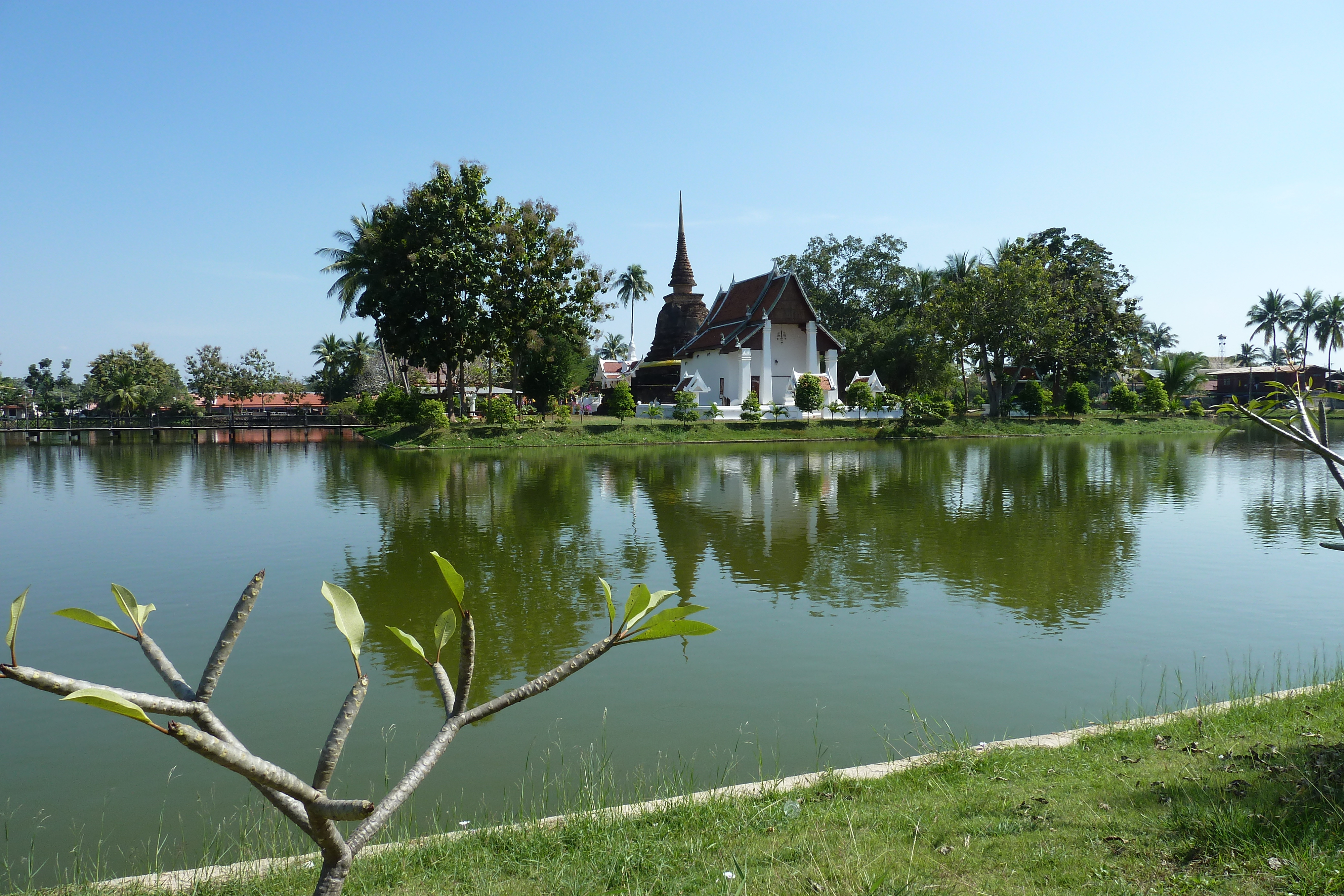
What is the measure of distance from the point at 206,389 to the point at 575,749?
7208 cm

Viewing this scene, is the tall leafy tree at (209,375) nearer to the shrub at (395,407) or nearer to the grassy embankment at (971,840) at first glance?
the shrub at (395,407)

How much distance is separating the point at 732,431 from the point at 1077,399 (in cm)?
2269

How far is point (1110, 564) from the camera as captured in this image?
441 inches

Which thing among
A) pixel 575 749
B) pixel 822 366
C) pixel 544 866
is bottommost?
pixel 575 749

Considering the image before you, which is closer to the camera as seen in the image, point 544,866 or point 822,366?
point 544,866

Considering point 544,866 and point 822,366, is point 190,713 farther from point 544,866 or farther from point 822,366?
point 822,366

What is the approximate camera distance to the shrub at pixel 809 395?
1772 inches

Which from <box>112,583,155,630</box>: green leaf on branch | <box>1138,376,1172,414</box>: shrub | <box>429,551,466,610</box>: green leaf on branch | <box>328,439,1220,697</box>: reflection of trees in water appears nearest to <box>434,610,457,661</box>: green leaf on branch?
<box>429,551,466,610</box>: green leaf on branch

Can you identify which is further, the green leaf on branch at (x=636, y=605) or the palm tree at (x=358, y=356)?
the palm tree at (x=358, y=356)

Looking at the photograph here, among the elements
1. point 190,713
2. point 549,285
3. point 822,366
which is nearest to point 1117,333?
point 822,366

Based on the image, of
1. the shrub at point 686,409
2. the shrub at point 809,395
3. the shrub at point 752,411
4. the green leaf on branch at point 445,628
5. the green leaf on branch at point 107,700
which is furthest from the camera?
the shrub at point 809,395

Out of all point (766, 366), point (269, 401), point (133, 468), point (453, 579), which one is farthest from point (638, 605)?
point (269, 401)

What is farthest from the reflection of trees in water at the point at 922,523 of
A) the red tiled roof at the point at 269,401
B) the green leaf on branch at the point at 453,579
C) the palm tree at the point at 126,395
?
the red tiled roof at the point at 269,401

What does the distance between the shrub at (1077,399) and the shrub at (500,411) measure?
3333 cm
